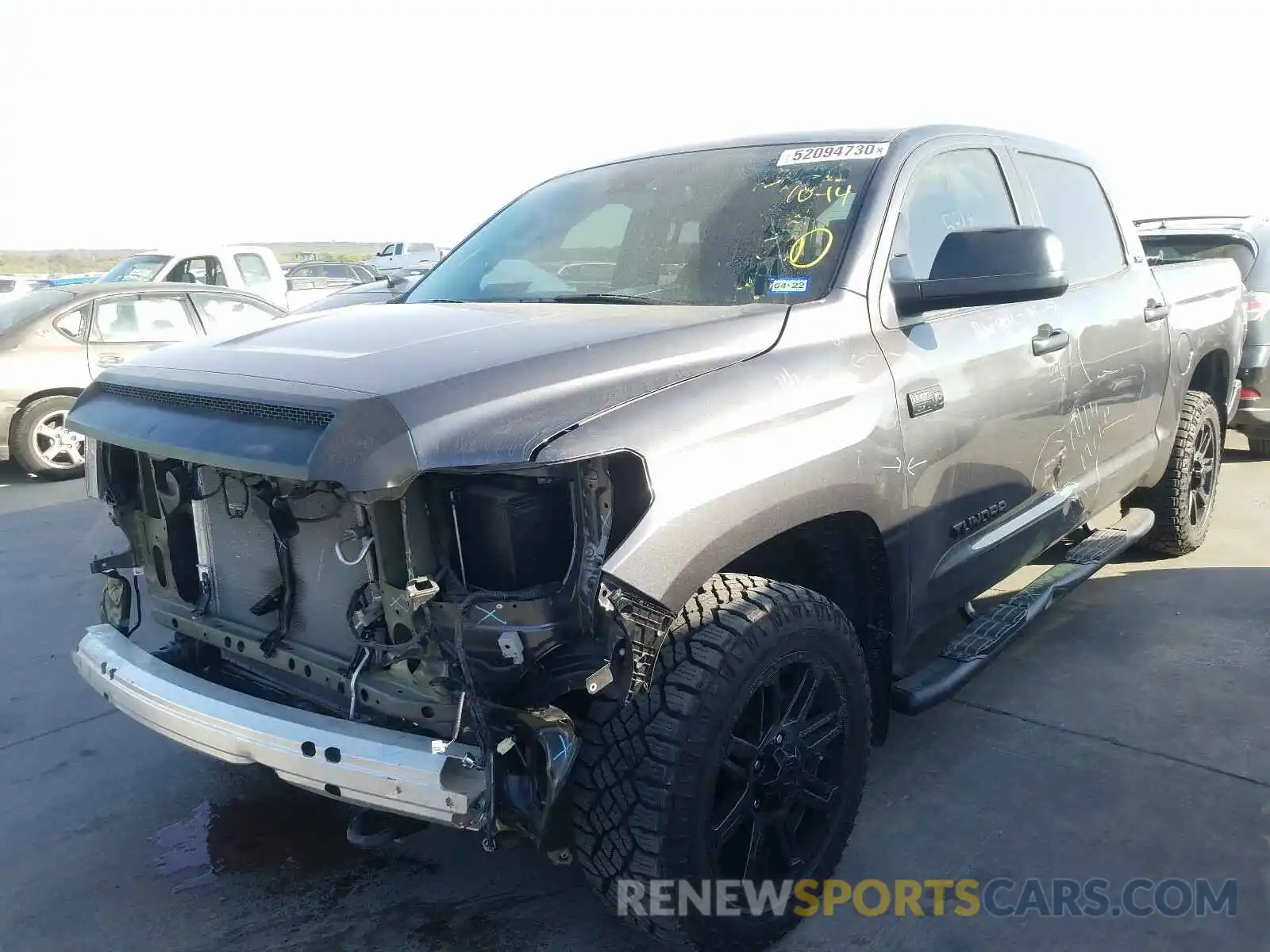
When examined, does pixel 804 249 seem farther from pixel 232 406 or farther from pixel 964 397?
pixel 232 406

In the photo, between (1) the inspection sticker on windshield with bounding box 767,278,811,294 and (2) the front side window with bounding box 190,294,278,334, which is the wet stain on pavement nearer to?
(1) the inspection sticker on windshield with bounding box 767,278,811,294

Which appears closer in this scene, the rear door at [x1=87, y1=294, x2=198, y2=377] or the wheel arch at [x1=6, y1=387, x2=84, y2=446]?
the wheel arch at [x1=6, y1=387, x2=84, y2=446]

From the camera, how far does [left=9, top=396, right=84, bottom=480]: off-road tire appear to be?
806 cm

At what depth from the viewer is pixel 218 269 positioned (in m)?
13.6

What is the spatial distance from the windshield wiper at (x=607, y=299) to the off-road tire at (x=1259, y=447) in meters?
6.58

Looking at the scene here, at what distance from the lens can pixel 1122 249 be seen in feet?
14.5

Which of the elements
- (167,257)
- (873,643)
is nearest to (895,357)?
(873,643)

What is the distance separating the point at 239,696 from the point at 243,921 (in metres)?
0.73

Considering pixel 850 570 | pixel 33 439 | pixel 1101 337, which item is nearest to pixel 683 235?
pixel 850 570

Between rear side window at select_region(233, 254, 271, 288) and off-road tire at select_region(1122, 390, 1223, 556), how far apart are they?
1199 centimetres

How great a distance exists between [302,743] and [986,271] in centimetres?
210

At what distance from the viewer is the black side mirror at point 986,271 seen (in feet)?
9.09

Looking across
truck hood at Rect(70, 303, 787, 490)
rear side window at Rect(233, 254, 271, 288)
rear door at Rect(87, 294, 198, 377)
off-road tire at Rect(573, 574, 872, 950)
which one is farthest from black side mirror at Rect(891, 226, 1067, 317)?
rear side window at Rect(233, 254, 271, 288)

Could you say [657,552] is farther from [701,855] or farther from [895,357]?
[895,357]
